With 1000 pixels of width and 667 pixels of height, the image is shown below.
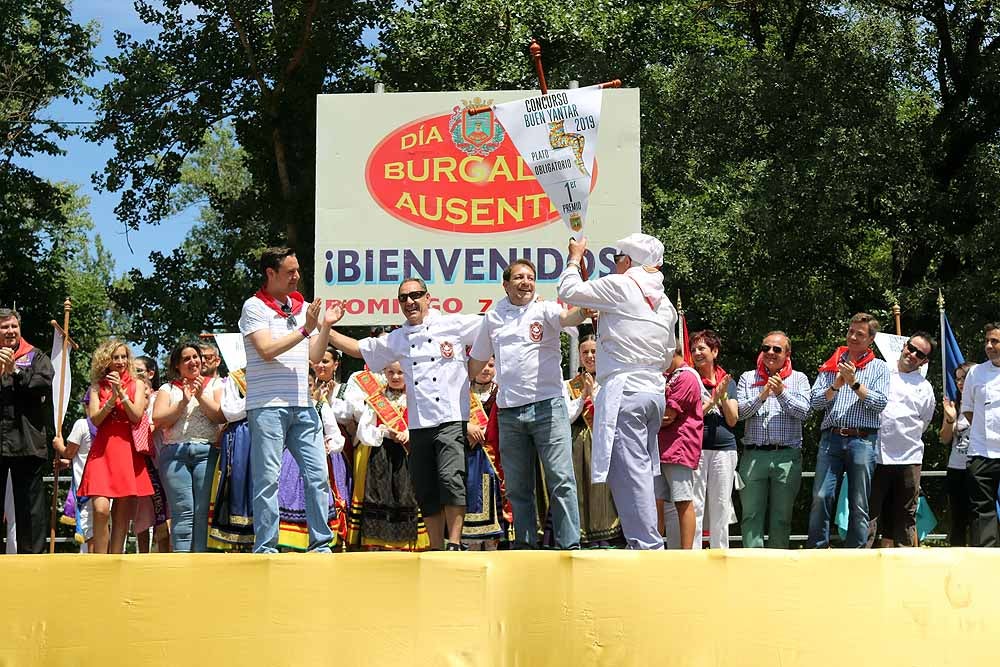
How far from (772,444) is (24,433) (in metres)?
4.74

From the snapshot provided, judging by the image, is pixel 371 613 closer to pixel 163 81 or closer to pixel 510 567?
pixel 510 567

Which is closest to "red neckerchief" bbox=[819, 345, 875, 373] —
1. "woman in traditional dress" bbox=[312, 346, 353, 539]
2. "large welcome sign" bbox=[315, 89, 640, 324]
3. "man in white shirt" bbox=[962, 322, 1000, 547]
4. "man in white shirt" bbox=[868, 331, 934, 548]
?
"man in white shirt" bbox=[868, 331, 934, 548]

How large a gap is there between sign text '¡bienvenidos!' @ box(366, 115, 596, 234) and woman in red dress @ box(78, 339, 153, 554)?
3.06 meters

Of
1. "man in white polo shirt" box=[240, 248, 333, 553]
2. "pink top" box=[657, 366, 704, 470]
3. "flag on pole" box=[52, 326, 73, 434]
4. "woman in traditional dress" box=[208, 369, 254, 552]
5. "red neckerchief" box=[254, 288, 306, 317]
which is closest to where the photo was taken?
"man in white polo shirt" box=[240, 248, 333, 553]

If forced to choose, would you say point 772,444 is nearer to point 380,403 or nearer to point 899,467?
point 899,467

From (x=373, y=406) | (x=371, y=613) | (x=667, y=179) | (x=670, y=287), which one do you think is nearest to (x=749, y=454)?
(x=373, y=406)

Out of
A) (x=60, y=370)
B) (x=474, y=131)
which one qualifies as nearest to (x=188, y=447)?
(x=60, y=370)

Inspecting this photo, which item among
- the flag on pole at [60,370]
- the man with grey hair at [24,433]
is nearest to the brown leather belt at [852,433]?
the man with grey hair at [24,433]

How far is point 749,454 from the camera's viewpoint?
28.6 ft

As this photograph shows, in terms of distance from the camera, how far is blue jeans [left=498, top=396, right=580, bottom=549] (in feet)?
22.8

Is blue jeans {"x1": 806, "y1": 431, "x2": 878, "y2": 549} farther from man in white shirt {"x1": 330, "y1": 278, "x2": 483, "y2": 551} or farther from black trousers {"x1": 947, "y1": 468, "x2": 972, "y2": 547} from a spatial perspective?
man in white shirt {"x1": 330, "y1": 278, "x2": 483, "y2": 551}

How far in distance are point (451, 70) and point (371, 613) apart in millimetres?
14722

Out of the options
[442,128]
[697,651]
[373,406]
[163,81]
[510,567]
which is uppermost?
[163,81]

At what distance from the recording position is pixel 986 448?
8680 mm
